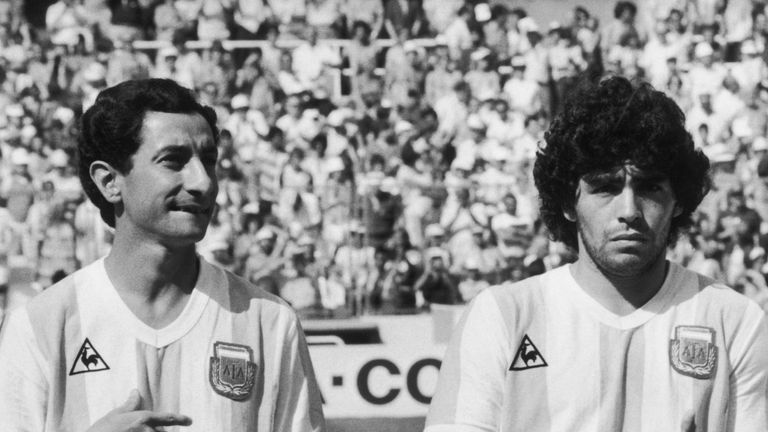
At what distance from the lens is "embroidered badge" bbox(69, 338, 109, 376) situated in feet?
16.5

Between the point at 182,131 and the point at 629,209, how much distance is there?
1.44 meters

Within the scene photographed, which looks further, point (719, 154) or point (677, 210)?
point (719, 154)

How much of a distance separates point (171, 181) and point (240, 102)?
1488 cm

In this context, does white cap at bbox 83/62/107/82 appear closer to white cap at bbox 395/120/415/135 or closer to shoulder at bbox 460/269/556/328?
white cap at bbox 395/120/415/135

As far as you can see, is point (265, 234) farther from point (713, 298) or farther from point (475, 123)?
point (713, 298)

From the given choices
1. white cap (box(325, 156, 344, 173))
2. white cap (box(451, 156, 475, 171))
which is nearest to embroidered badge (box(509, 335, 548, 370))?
white cap (box(325, 156, 344, 173))

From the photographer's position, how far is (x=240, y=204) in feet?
56.1

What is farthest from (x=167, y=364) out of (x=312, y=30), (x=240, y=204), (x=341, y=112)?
(x=312, y=30)

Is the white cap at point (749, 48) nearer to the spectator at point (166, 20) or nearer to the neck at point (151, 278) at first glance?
the spectator at point (166, 20)

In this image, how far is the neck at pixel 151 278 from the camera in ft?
17.0

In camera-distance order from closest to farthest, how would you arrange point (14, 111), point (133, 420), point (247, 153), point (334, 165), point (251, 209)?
point (133, 420), point (251, 209), point (334, 165), point (247, 153), point (14, 111)

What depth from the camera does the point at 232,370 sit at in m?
5.07

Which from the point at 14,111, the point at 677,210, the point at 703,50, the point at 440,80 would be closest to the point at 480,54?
the point at 440,80

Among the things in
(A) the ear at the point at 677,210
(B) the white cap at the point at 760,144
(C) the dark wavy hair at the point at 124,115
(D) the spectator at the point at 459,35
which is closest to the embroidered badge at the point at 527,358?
(A) the ear at the point at 677,210
